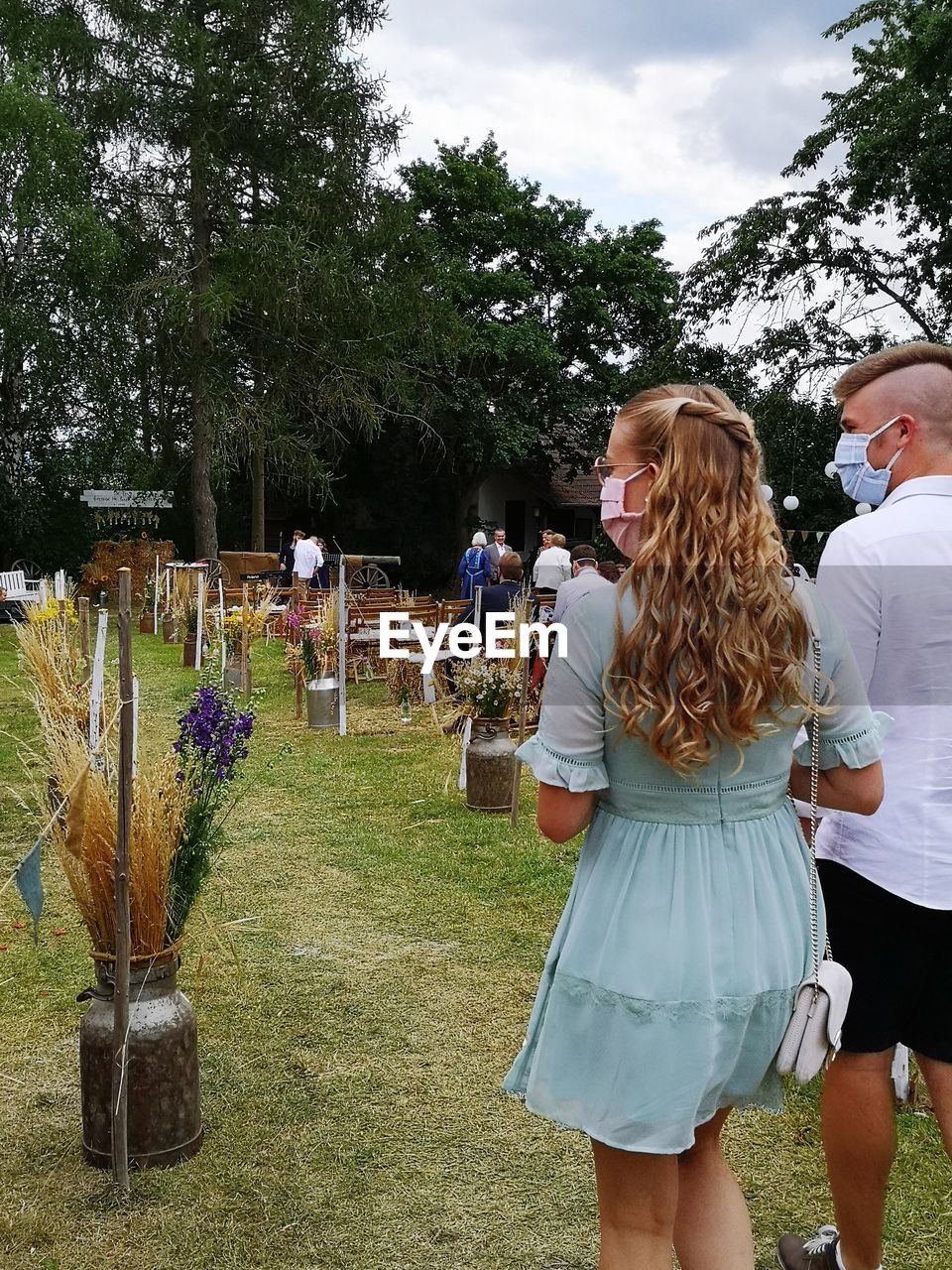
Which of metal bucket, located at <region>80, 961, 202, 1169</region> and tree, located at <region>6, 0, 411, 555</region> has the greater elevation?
tree, located at <region>6, 0, 411, 555</region>

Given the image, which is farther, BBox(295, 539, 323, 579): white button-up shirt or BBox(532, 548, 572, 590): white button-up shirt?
BBox(295, 539, 323, 579): white button-up shirt

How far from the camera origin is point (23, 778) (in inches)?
293

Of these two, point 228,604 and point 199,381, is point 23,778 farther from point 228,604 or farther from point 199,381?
point 199,381

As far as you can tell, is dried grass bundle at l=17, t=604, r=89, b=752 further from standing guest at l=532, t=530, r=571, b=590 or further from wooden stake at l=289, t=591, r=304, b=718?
standing guest at l=532, t=530, r=571, b=590

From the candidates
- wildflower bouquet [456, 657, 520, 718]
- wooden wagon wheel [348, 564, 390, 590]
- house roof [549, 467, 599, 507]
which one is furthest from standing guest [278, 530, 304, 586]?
house roof [549, 467, 599, 507]

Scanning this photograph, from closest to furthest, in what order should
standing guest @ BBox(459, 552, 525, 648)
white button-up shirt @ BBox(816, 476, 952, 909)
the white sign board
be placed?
white button-up shirt @ BBox(816, 476, 952, 909) < standing guest @ BBox(459, 552, 525, 648) < the white sign board

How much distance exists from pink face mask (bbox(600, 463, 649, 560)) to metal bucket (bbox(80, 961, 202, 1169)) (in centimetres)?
179

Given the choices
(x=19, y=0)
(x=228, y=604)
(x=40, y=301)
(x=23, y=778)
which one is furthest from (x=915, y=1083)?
(x=19, y=0)

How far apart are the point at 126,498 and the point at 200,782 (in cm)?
2301

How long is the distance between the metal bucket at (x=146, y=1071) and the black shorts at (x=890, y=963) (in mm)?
1633

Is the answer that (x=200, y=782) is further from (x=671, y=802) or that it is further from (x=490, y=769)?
(x=490, y=769)

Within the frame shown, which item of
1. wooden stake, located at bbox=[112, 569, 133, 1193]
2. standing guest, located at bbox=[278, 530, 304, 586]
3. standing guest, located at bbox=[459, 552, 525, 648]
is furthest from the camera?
standing guest, located at bbox=[278, 530, 304, 586]

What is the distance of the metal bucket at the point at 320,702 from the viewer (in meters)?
9.29

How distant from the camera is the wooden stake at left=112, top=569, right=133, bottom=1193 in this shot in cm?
266
